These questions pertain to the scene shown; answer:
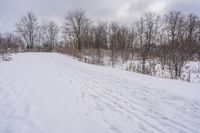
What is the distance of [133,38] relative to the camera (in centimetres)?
3981

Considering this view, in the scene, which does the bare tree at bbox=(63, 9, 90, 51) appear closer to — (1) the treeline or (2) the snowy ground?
(1) the treeline

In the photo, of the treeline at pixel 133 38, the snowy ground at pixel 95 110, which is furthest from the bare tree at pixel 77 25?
the snowy ground at pixel 95 110

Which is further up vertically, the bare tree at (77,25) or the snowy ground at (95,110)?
the bare tree at (77,25)

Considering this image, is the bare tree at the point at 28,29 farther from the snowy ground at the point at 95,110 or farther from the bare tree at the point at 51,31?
the snowy ground at the point at 95,110

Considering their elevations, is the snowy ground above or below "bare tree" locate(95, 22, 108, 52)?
below

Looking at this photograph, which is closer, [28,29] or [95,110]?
[95,110]

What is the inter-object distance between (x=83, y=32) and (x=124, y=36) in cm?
1086

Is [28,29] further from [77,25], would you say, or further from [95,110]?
[95,110]

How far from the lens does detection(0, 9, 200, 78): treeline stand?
42.3ft

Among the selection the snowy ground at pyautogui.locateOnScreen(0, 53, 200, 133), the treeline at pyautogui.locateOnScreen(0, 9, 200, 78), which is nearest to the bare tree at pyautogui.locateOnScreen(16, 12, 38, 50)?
the treeline at pyautogui.locateOnScreen(0, 9, 200, 78)

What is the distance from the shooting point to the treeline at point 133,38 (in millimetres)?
12881

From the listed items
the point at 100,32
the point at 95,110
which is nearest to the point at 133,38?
the point at 100,32

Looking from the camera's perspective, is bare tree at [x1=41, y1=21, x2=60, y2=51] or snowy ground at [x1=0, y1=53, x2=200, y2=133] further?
bare tree at [x1=41, y1=21, x2=60, y2=51]

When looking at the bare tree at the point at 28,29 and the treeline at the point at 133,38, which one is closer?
the treeline at the point at 133,38
